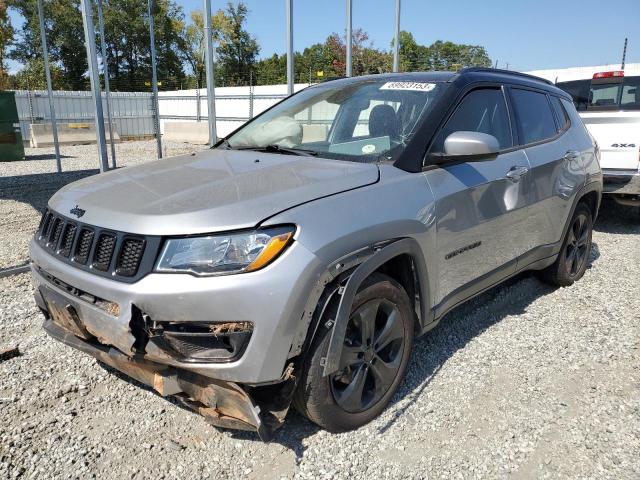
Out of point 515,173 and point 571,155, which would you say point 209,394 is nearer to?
point 515,173

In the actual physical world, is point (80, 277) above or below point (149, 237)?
below

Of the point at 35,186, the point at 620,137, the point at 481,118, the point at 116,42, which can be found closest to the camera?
the point at 481,118

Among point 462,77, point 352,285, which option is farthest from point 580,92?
point 352,285

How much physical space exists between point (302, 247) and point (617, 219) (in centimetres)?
761

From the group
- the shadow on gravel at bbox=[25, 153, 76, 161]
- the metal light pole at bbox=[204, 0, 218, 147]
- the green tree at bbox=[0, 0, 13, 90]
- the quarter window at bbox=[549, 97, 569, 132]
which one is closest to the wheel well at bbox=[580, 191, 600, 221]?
the quarter window at bbox=[549, 97, 569, 132]

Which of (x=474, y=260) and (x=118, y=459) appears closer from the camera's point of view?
(x=118, y=459)

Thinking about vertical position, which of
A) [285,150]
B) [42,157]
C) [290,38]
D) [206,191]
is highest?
[290,38]

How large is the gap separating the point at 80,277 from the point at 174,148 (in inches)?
728

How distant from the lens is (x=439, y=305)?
119 inches

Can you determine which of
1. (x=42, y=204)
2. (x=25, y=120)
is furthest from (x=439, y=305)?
(x=25, y=120)

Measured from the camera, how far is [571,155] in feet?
14.3

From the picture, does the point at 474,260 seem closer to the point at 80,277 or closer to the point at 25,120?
the point at 80,277

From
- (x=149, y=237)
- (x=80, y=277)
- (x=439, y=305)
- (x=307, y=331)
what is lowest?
(x=439, y=305)

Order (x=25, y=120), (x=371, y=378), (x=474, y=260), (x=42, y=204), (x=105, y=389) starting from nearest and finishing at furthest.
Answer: (x=371, y=378), (x=105, y=389), (x=474, y=260), (x=42, y=204), (x=25, y=120)
